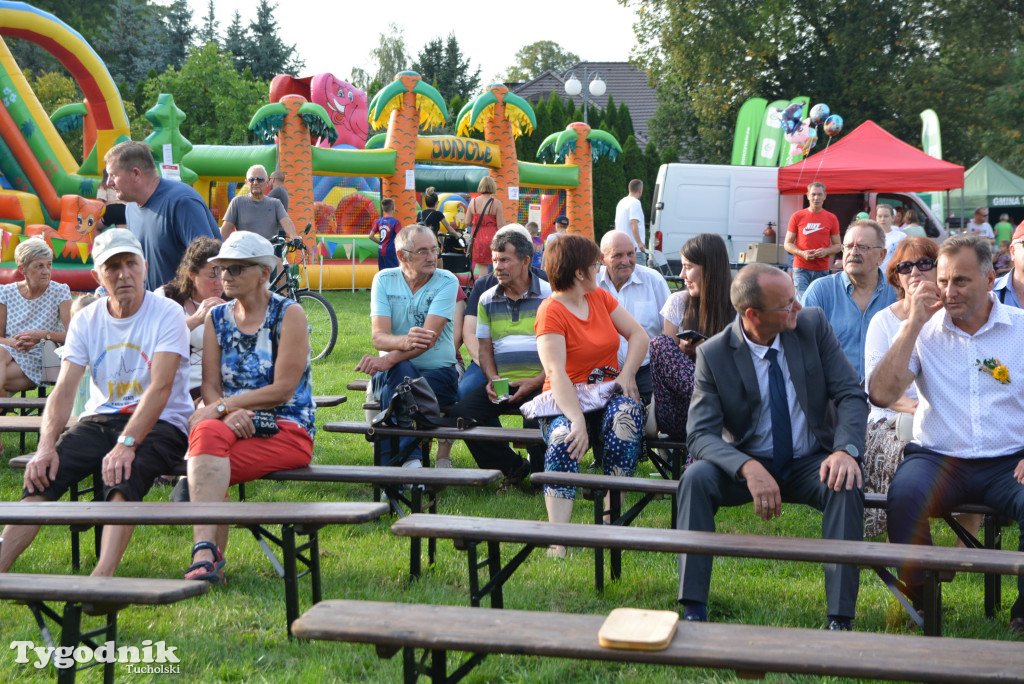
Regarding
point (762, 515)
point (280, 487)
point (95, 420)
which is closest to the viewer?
point (762, 515)

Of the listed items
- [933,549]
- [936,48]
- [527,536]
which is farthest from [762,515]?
[936,48]

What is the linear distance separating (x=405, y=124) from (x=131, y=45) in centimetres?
2885

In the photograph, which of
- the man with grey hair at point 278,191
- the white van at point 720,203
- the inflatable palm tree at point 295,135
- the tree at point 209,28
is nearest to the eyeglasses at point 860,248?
the man with grey hair at point 278,191

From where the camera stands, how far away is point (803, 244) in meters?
10.9

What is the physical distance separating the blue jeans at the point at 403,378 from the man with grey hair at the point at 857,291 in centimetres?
208

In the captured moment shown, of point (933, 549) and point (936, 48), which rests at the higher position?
point (936, 48)

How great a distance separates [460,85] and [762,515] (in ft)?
171

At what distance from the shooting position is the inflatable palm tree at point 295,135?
1741 centimetres

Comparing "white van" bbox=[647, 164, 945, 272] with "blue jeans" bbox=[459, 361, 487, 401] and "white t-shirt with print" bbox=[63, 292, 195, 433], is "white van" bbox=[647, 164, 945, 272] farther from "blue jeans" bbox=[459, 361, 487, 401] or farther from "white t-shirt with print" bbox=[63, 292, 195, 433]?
"white t-shirt with print" bbox=[63, 292, 195, 433]

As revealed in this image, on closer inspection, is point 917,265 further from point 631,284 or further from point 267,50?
point 267,50

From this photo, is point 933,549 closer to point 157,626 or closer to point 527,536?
point 527,536

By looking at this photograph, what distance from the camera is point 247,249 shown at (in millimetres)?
4039

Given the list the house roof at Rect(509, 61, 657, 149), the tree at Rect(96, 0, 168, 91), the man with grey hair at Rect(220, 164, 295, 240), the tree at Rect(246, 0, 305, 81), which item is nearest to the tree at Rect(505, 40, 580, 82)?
the house roof at Rect(509, 61, 657, 149)

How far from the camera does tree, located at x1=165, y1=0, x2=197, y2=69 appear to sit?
45.0m
